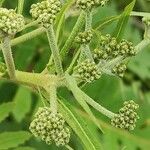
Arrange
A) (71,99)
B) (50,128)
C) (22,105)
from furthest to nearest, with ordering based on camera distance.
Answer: (22,105) → (71,99) → (50,128)

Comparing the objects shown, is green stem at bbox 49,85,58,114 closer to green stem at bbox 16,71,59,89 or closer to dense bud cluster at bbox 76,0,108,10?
green stem at bbox 16,71,59,89

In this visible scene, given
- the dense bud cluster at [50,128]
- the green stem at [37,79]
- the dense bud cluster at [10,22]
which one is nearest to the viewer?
the dense bud cluster at [10,22]

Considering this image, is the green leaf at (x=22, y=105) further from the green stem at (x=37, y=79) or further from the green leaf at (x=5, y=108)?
the green stem at (x=37, y=79)

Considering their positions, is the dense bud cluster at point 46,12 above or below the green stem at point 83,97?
above

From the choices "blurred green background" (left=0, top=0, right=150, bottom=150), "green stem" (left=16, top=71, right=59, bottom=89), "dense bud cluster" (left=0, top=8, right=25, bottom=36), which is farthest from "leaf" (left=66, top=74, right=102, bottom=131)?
"blurred green background" (left=0, top=0, right=150, bottom=150)

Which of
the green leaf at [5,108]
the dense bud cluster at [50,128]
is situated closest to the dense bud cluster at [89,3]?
the dense bud cluster at [50,128]

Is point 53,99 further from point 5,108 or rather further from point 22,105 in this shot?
point 22,105

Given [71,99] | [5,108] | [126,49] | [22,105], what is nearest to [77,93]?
[126,49]
